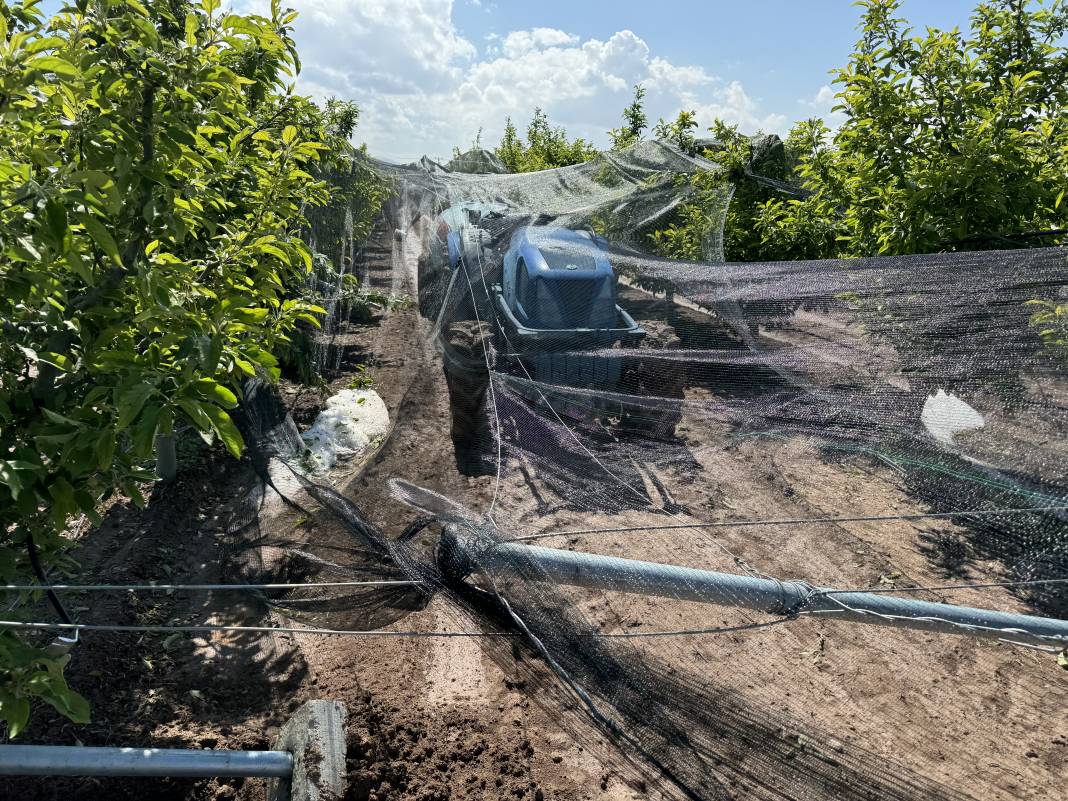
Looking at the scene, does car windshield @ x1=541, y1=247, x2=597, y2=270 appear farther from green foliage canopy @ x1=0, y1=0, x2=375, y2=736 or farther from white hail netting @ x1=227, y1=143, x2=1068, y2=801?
green foliage canopy @ x1=0, y1=0, x2=375, y2=736

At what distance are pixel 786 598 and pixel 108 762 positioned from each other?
2.15 meters

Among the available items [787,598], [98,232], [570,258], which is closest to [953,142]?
[570,258]

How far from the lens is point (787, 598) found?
2.21 m

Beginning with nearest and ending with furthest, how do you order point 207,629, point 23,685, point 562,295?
point 23,685 → point 207,629 → point 562,295

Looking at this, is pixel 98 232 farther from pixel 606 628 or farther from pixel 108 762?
pixel 606 628

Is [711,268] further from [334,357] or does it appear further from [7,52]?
[334,357]

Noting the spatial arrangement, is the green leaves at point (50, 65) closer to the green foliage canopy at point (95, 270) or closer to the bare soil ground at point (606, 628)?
the green foliage canopy at point (95, 270)

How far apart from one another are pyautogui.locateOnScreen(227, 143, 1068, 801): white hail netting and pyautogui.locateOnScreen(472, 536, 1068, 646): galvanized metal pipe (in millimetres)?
89

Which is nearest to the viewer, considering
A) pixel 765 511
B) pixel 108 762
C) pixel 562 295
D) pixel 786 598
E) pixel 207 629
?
pixel 108 762

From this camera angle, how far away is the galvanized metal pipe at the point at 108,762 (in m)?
1.76

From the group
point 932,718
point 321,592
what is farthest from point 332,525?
point 932,718

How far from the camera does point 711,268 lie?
4.26 metres

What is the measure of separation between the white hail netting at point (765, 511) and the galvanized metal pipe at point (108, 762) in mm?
1210

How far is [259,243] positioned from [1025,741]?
3830 millimetres
